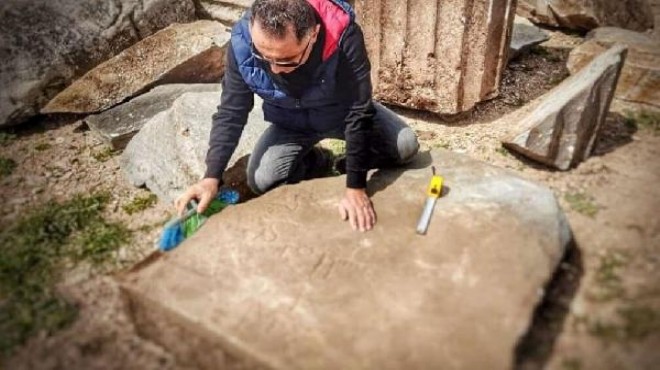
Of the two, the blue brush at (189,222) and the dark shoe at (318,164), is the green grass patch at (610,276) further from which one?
the blue brush at (189,222)

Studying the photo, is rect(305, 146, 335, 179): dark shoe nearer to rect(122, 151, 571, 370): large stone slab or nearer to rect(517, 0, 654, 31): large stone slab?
rect(122, 151, 571, 370): large stone slab

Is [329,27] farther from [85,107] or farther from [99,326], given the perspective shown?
[85,107]

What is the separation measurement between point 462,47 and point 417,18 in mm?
374

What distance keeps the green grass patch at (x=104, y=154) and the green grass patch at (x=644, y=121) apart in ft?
12.0

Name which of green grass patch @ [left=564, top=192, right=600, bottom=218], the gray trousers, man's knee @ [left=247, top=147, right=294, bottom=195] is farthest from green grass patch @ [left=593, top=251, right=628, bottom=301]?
man's knee @ [left=247, top=147, right=294, bottom=195]

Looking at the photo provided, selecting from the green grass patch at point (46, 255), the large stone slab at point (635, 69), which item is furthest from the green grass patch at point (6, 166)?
the large stone slab at point (635, 69)

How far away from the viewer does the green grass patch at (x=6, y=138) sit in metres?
3.76

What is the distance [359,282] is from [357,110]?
0.92 metres

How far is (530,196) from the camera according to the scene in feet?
7.81

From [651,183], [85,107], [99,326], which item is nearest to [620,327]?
[651,183]

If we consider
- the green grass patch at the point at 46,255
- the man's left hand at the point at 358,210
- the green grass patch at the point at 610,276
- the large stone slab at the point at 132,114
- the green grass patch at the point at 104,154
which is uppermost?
the man's left hand at the point at 358,210

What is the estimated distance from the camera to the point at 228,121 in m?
2.63

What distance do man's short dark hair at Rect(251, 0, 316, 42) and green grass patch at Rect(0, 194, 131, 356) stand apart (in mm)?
1488

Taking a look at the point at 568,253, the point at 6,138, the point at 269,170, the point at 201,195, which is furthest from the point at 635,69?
the point at 6,138
